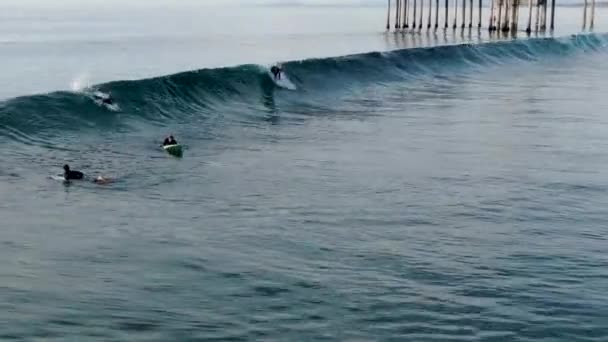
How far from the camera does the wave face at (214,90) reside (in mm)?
29469

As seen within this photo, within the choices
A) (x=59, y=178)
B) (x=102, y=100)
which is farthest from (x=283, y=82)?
(x=59, y=178)

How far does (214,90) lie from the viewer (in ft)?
126

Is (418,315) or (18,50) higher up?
(18,50)

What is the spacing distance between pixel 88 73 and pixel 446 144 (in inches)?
1170

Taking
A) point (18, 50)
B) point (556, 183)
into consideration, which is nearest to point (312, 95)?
point (556, 183)

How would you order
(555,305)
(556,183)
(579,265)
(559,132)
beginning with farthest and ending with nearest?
(559,132) → (556,183) → (579,265) → (555,305)

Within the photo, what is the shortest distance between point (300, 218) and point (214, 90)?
21478 mm

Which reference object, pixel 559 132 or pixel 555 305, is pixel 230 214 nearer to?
pixel 555 305

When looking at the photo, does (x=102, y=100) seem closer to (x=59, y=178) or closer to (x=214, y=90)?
(x=214, y=90)

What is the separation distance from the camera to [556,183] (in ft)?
68.5

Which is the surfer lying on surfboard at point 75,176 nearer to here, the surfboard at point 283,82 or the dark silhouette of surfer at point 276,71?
the surfboard at point 283,82

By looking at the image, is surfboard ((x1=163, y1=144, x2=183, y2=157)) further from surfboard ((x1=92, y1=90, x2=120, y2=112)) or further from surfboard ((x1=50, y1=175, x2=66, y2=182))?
surfboard ((x1=92, y1=90, x2=120, y2=112))

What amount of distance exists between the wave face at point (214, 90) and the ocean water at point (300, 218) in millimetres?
131

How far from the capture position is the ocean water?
12.3 metres
